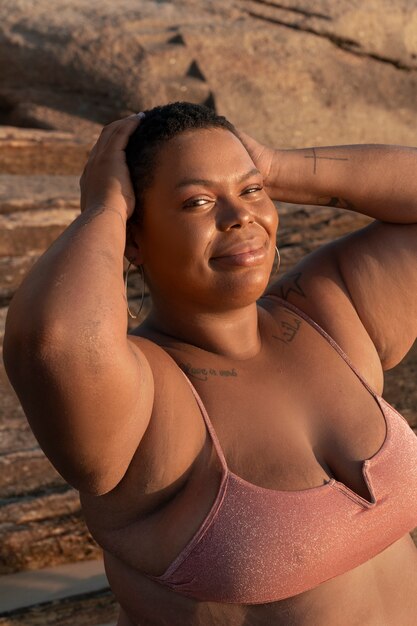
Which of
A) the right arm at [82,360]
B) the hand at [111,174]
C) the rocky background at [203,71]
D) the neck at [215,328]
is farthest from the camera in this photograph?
the rocky background at [203,71]

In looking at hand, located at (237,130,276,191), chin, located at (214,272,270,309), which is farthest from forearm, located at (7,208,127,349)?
hand, located at (237,130,276,191)

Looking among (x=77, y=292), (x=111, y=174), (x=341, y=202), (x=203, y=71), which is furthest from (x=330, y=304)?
(x=203, y=71)

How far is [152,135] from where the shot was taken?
6.58ft

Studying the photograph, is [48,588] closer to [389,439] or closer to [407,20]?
[389,439]

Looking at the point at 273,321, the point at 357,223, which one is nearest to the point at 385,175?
the point at 273,321

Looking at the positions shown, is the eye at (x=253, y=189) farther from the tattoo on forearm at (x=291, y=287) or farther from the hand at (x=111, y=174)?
the tattoo on forearm at (x=291, y=287)

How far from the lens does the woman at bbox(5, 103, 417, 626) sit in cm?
171

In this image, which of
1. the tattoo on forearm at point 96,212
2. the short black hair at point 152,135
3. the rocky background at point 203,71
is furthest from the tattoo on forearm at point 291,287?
the rocky background at point 203,71

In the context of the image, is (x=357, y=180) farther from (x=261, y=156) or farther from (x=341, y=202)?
(x=261, y=156)

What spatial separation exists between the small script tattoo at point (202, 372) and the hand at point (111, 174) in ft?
1.04

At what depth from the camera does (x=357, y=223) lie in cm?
513

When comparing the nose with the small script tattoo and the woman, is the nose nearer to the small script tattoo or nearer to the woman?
the woman

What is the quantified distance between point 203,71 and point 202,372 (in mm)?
5660

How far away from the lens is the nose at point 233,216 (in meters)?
1.90
